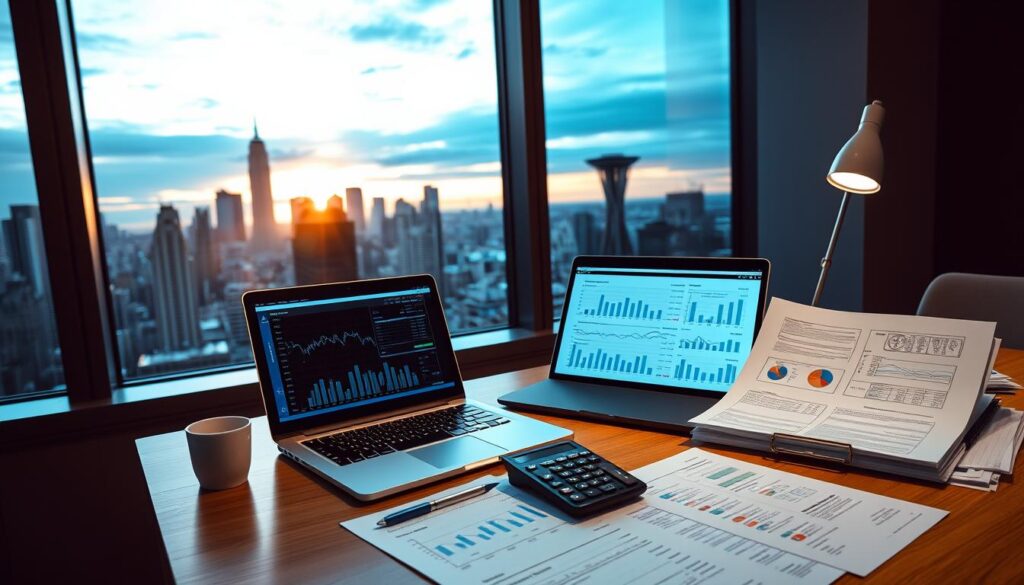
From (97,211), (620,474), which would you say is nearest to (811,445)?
(620,474)

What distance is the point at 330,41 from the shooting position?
2.18m

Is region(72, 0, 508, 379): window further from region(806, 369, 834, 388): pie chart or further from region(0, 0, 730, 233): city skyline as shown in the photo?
region(806, 369, 834, 388): pie chart

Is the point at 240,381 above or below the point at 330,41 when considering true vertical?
below

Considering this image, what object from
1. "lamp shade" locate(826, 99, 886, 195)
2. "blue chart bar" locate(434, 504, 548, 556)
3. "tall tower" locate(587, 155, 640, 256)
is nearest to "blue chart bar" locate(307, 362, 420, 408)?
"blue chart bar" locate(434, 504, 548, 556)

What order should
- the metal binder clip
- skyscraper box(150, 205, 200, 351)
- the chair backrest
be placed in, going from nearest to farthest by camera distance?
the metal binder clip
the chair backrest
skyscraper box(150, 205, 200, 351)

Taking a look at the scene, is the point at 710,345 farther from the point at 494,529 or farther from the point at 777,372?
the point at 494,529

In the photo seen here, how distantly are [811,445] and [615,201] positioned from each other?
1852 mm

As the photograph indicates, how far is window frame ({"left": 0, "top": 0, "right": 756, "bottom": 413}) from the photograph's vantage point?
68.4 inches

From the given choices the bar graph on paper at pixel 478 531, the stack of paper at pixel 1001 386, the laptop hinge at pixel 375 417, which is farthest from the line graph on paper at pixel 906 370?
the laptop hinge at pixel 375 417

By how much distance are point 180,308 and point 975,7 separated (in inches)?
121

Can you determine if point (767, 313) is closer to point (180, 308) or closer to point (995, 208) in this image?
point (180, 308)

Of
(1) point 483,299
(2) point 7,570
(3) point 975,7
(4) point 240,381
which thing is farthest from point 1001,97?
(2) point 7,570

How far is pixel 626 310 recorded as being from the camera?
54.6 inches

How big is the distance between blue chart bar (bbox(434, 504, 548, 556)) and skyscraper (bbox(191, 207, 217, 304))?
1461 mm
